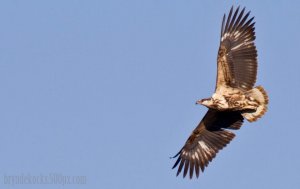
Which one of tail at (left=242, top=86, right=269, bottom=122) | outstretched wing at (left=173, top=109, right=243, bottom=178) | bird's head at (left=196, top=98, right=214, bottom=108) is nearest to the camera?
bird's head at (left=196, top=98, right=214, bottom=108)

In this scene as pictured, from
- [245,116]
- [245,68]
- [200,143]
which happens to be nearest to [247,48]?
[245,68]

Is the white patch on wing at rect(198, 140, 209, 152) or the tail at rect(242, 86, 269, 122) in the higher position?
the tail at rect(242, 86, 269, 122)

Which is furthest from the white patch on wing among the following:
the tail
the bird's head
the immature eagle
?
the bird's head

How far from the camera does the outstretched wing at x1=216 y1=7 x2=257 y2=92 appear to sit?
18.9m

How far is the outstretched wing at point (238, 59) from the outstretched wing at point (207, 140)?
127 cm

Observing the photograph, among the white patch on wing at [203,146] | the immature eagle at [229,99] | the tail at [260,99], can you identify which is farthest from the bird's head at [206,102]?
the white patch on wing at [203,146]

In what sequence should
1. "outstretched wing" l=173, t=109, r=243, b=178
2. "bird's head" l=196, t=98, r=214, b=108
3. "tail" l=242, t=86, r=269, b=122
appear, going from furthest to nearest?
"outstretched wing" l=173, t=109, r=243, b=178, "tail" l=242, t=86, r=269, b=122, "bird's head" l=196, t=98, r=214, b=108

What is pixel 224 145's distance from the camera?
2008 cm

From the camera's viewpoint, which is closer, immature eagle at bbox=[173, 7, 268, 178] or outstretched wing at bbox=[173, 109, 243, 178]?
immature eagle at bbox=[173, 7, 268, 178]

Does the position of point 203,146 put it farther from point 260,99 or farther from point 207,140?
point 260,99

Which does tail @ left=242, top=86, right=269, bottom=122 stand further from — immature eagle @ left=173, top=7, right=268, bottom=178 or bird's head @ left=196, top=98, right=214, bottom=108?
bird's head @ left=196, top=98, right=214, bottom=108

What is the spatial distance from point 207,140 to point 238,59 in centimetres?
280

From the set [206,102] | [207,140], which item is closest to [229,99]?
[206,102]

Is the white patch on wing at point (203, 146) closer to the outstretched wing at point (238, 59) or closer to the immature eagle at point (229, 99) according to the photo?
the immature eagle at point (229, 99)
